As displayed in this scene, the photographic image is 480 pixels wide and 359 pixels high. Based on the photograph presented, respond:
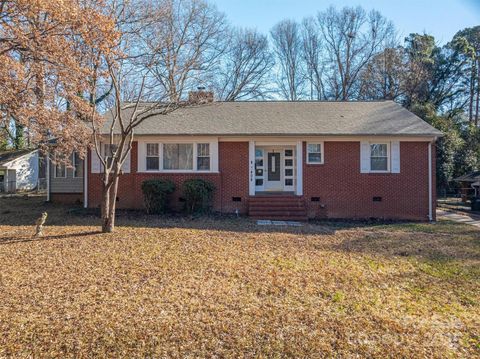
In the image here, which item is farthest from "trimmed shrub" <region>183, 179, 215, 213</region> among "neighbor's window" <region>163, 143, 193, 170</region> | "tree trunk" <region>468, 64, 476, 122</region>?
"tree trunk" <region>468, 64, 476, 122</region>

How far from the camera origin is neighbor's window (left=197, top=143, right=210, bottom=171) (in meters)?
12.5

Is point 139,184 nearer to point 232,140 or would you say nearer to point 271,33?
point 232,140

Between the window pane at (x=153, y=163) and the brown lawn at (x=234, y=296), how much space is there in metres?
4.76

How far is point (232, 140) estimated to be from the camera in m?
12.3

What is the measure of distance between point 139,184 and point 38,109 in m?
4.72

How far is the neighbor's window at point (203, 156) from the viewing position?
1245cm

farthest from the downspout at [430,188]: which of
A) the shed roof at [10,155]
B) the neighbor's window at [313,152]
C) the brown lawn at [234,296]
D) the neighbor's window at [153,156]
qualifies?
the shed roof at [10,155]

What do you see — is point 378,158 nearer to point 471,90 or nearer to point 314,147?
point 314,147

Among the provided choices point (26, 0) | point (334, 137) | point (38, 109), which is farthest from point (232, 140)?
point (26, 0)

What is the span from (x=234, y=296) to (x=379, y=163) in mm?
9817

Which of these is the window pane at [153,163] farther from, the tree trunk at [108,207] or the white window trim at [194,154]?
the tree trunk at [108,207]

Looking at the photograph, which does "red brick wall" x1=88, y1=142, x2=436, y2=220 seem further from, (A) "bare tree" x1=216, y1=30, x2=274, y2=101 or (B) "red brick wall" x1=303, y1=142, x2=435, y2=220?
(A) "bare tree" x1=216, y1=30, x2=274, y2=101

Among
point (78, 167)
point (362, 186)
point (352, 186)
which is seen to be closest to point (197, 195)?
point (352, 186)

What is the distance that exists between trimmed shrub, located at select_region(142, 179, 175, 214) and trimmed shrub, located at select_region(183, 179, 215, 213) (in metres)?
0.72
